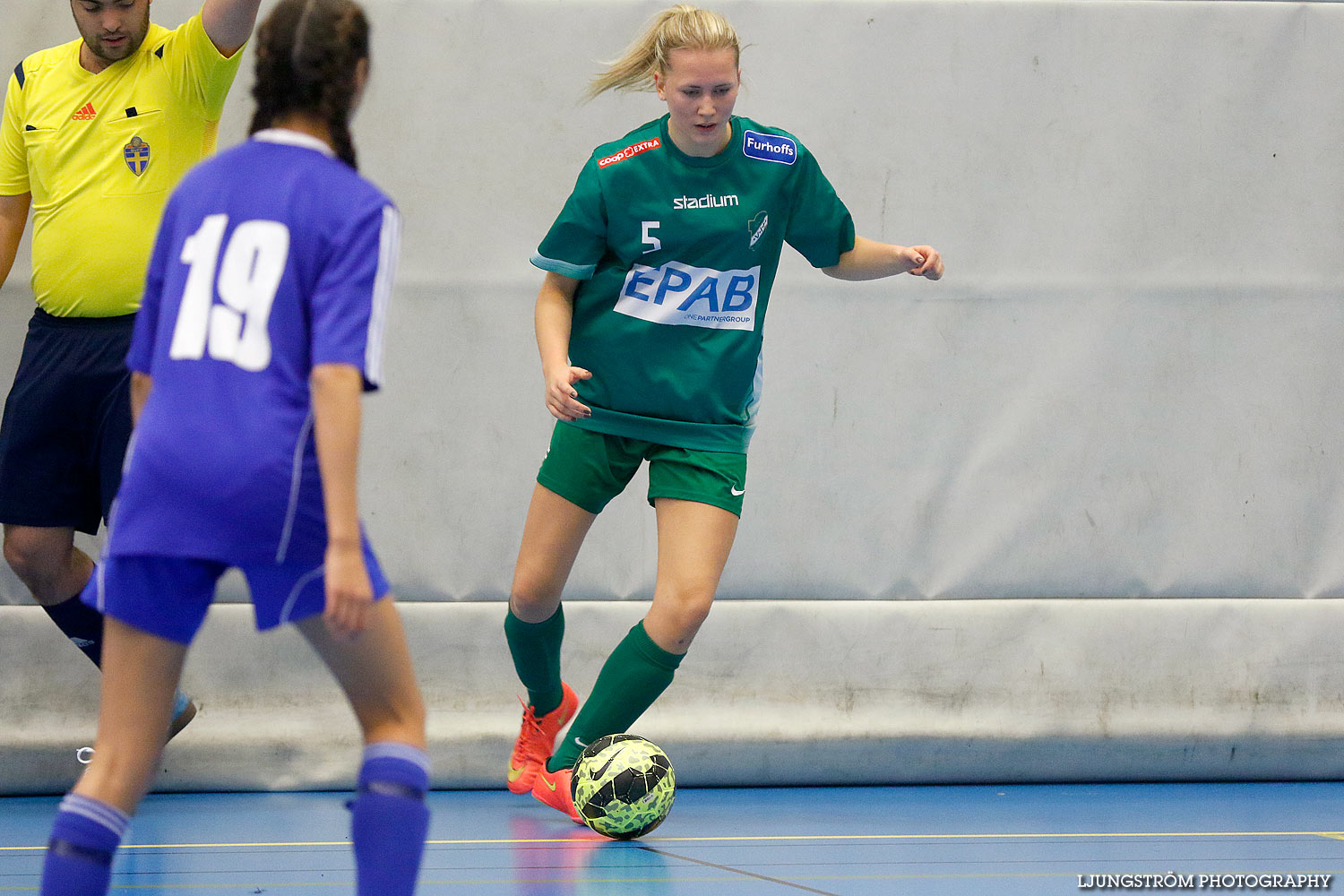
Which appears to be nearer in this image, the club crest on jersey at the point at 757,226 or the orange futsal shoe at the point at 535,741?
the club crest on jersey at the point at 757,226

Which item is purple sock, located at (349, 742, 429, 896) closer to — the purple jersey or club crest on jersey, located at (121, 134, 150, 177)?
the purple jersey

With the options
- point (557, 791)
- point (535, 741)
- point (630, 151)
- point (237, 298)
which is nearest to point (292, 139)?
point (237, 298)

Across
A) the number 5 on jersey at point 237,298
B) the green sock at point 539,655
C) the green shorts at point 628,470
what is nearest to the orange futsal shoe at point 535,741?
the green sock at point 539,655

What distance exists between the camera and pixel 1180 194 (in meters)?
4.25

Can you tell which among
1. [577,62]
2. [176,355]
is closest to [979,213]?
[577,62]

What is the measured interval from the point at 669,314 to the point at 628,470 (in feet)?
1.37

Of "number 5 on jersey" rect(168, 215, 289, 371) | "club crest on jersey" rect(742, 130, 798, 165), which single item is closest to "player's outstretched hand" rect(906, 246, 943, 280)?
"club crest on jersey" rect(742, 130, 798, 165)

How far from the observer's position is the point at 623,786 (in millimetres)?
3096

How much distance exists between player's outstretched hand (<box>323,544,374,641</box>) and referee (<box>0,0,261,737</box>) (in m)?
1.83

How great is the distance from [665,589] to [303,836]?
3.65 feet

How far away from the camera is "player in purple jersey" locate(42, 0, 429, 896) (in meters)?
1.74

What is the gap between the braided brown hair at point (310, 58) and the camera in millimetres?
1869

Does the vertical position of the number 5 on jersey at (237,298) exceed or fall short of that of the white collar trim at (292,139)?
it falls short

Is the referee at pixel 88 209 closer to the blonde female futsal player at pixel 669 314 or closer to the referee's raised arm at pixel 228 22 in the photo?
the referee's raised arm at pixel 228 22
